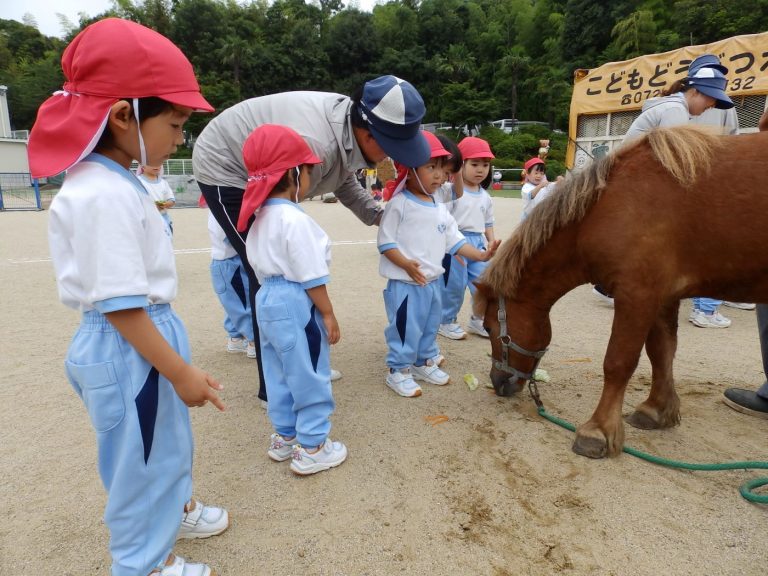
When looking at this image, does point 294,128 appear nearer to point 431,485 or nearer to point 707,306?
point 431,485

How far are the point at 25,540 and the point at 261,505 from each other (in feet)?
3.08

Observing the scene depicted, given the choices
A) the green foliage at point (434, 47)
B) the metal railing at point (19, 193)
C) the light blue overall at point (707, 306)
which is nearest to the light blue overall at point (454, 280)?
the light blue overall at point (707, 306)

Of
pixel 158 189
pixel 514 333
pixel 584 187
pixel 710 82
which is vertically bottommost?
pixel 514 333

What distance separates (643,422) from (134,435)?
2678mm

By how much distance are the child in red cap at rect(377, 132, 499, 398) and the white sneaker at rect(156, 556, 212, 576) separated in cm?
176

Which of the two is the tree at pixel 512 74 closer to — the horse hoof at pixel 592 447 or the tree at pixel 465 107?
the tree at pixel 465 107

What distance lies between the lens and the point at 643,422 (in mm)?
2781

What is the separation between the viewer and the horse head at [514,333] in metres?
2.77

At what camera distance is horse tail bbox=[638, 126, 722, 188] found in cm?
215

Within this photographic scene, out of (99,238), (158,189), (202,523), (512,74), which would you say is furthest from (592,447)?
(512,74)

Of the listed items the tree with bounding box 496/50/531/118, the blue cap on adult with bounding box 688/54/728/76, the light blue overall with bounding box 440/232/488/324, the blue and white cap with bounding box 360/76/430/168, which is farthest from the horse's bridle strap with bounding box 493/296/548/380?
the tree with bounding box 496/50/531/118

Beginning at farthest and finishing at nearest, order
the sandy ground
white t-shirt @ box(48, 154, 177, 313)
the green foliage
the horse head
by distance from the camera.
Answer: the green foliage, the horse head, the sandy ground, white t-shirt @ box(48, 154, 177, 313)

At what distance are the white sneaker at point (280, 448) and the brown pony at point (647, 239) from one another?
1.48 meters

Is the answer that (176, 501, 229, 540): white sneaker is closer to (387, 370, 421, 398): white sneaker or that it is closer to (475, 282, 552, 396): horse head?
(387, 370, 421, 398): white sneaker
